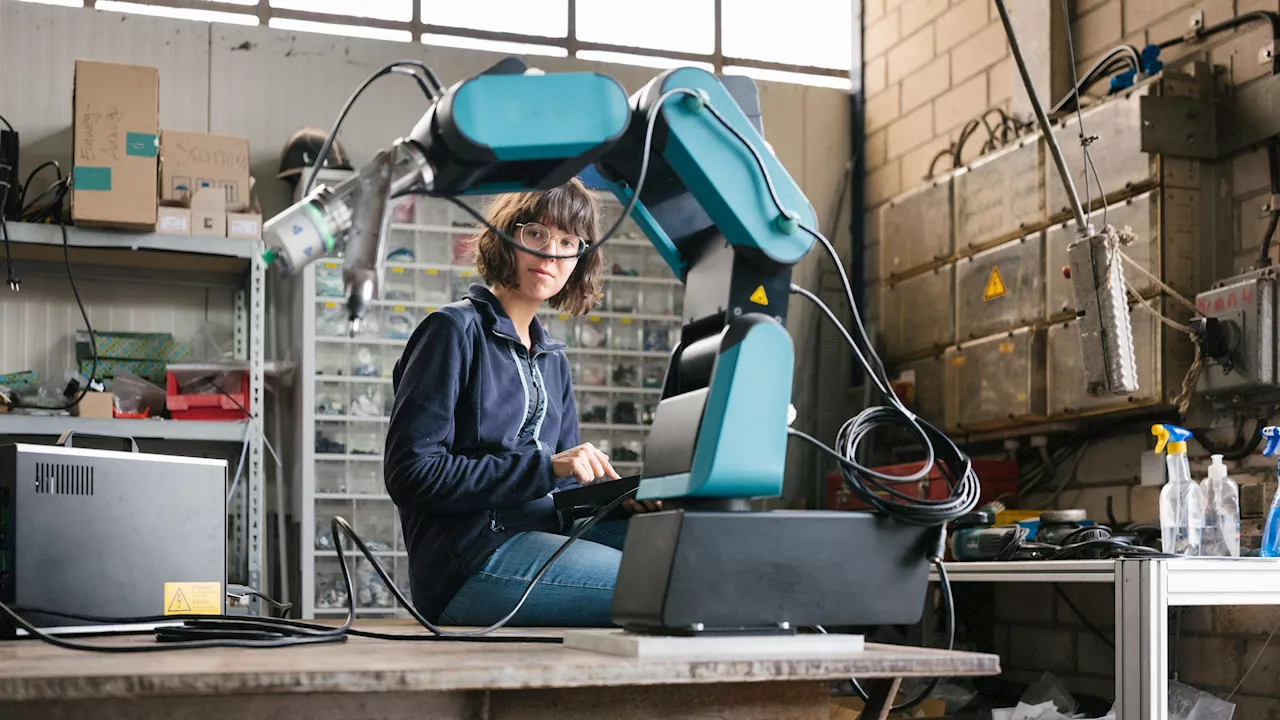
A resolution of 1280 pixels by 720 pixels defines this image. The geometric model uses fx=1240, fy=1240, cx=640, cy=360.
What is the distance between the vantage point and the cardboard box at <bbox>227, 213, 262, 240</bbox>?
3.86 m

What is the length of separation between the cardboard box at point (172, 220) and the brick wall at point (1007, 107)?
2.55 metres

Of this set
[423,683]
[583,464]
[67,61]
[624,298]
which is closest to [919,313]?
[624,298]

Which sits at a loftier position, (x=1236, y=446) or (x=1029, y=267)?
(x=1029, y=267)

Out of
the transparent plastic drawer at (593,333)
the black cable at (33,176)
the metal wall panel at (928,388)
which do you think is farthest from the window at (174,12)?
the metal wall panel at (928,388)

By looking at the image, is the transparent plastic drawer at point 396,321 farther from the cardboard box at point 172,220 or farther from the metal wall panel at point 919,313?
the metal wall panel at point 919,313

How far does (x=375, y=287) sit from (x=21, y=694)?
15.0 inches

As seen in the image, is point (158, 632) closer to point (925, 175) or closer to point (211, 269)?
point (211, 269)

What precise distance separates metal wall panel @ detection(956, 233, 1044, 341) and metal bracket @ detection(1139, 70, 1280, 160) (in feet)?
1.74

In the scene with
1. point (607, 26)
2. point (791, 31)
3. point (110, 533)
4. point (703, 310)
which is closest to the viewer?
point (703, 310)

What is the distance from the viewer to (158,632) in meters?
1.21

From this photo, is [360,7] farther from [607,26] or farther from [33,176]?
[33,176]

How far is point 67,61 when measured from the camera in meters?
4.26

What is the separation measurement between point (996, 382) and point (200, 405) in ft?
8.10

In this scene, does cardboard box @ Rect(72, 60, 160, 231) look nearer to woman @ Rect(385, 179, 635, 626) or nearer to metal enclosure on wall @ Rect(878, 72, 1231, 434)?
woman @ Rect(385, 179, 635, 626)
